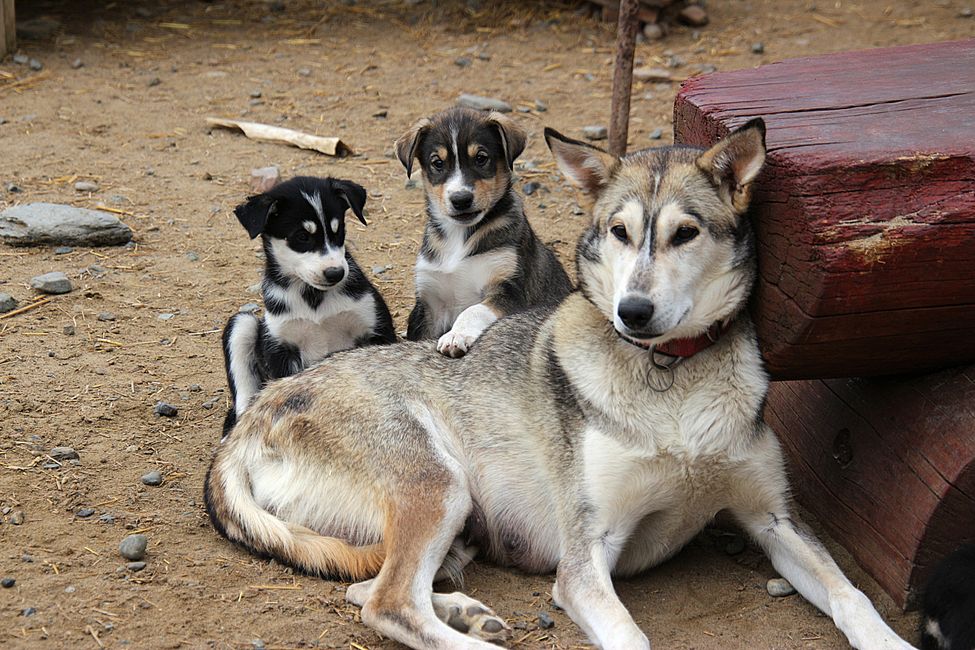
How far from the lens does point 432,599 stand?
4078mm

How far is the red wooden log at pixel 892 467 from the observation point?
13.1ft

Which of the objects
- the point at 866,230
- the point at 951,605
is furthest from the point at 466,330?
the point at 951,605

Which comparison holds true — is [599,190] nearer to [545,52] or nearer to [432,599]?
[432,599]

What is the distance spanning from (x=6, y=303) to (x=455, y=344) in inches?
124

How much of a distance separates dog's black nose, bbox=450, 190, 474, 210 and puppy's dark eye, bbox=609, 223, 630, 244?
6.18ft

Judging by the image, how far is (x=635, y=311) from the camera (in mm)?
3750

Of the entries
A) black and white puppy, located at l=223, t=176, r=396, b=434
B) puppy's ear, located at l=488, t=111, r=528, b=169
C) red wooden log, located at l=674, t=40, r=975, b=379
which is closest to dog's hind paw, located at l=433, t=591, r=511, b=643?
red wooden log, located at l=674, t=40, r=975, b=379

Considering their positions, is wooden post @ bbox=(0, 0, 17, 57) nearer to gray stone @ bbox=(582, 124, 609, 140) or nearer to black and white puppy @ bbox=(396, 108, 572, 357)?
gray stone @ bbox=(582, 124, 609, 140)

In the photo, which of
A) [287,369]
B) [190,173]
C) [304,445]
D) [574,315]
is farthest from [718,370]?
[190,173]

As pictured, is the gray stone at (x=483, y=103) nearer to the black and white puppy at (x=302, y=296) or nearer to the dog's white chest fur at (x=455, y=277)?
the dog's white chest fur at (x=455, y=277)

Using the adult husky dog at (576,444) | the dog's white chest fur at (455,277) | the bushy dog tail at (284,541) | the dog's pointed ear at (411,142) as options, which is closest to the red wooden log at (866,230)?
the adult husky dog at (576,444)

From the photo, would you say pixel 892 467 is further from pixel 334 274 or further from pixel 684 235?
pixel 334 274

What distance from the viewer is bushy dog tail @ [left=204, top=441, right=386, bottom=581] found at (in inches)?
170

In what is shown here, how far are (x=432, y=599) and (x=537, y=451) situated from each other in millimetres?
709
